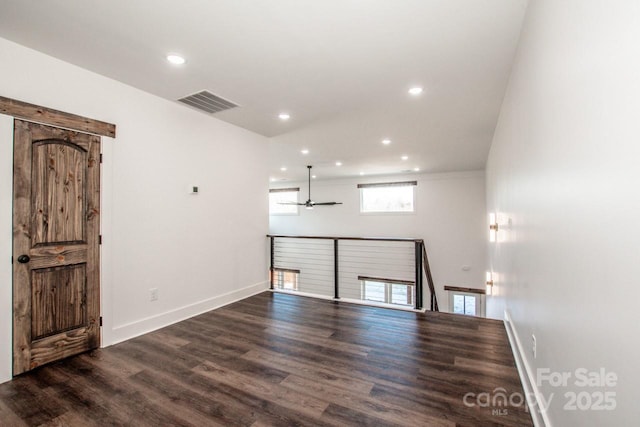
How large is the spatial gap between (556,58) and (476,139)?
13.2 feet

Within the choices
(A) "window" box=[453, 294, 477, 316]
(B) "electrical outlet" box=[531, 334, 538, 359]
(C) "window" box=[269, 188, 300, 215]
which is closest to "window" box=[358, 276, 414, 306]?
(A) "window" box=[453, 294, 477, 316]

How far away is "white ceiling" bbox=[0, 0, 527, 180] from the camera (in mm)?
2021

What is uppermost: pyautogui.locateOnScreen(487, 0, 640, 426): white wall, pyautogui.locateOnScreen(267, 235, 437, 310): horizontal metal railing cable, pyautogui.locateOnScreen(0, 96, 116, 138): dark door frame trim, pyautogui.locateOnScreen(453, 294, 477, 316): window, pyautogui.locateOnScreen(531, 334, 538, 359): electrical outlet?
pyautogui.locateOnScreen(0, 96, 116, 138): dark door frame trim

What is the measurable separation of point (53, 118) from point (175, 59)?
1173 mm

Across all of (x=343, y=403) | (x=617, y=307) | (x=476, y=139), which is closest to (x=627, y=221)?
(x=617, y=307)

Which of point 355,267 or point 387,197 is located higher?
point 387,197

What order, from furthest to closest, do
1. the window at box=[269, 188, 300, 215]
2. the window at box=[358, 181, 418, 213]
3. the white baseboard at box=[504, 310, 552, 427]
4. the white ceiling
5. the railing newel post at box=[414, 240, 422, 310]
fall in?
the window at box=[269, 188, 300, 215], the window at box=[358, 181, 418, 213], the railing newel post at box=[414, 240, 422, 310], the white ceiling, the white baseboard at box=[504, 310, 552, 427]

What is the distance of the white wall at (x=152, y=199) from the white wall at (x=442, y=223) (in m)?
5.34

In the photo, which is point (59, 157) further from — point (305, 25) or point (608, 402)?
point (608, 402)

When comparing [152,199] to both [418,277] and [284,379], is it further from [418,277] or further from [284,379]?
[418,277]

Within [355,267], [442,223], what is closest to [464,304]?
[442,223]

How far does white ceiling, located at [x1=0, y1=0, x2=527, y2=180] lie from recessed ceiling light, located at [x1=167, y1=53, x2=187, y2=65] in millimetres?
63

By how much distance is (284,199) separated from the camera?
11.1 metres

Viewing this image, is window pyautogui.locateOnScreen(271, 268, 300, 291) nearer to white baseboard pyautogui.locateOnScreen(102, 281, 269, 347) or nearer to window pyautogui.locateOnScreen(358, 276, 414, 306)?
window pyautogui.locateOnScreen(358, 276, 414, 306)
